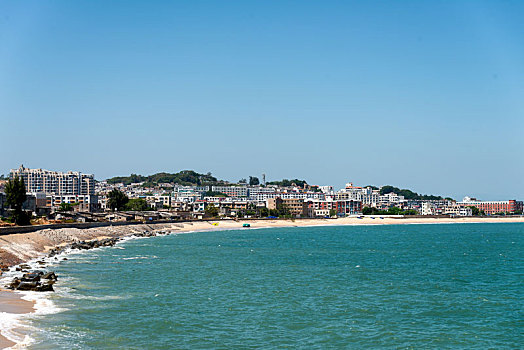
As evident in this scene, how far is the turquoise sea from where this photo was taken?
2539 centimetres

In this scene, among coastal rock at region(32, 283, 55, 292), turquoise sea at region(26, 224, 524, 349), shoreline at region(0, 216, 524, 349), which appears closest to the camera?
turquoise sea at region(26, 224, 524, 349)

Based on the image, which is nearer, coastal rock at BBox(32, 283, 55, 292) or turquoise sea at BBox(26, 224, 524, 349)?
turquoise sea at BBox(26, 224, 524, 349)

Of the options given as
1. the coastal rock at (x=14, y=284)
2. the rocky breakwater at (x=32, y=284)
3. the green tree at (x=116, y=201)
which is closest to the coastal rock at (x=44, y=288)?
the rocky breakwater at (x=32, y=284)

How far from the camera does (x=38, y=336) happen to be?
2431 centimetres

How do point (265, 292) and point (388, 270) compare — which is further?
point (388, 270)

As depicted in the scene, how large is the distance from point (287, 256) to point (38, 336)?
43065 mm

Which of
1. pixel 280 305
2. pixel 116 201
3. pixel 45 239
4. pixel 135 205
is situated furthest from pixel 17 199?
pixel 135 205

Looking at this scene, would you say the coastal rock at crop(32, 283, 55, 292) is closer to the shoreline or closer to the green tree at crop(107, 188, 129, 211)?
the shoreline

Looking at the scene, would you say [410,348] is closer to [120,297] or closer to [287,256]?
[120,297]

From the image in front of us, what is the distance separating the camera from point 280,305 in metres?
33.3

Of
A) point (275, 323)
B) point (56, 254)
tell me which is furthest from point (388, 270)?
point (56, 254)

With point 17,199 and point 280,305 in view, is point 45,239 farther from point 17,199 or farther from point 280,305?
point 280,305

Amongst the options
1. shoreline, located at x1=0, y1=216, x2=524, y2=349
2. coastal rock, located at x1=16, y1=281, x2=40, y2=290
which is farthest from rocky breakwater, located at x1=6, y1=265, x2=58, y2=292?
shoreline, located at x1=0, y1=216, x2=524, y2=349

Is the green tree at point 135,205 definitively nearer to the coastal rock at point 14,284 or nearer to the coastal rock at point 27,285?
the coastal rock at point 14,284
